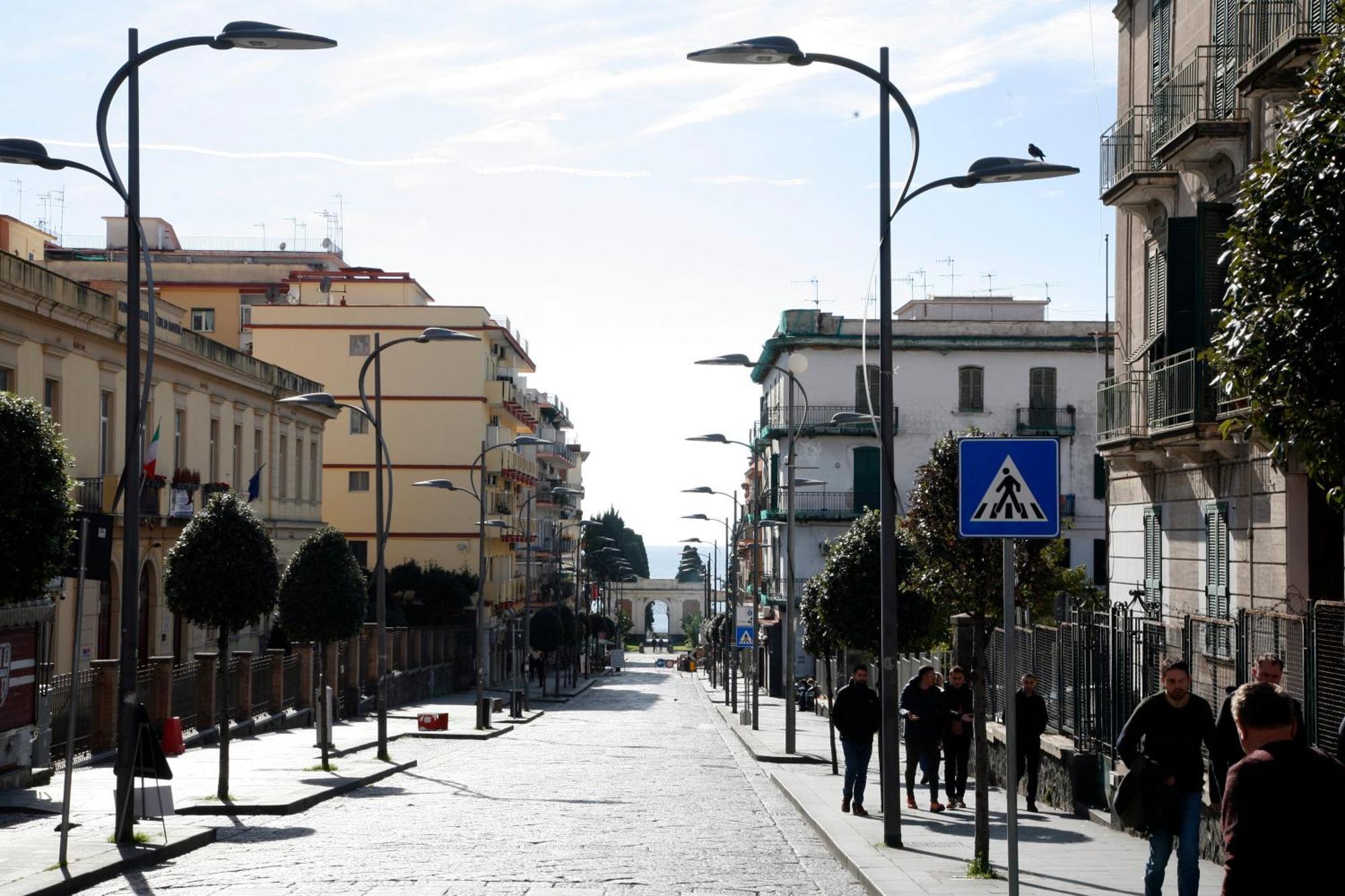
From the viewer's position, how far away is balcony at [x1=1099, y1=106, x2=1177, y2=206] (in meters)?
21.6

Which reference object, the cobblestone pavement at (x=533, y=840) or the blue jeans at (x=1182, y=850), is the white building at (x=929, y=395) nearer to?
the cobblestone pavement at (x=533, y=840)

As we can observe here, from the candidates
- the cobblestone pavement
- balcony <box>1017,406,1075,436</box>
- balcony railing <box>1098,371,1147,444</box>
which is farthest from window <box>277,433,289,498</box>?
balcony railing <box>1098,371,1147,444</box>

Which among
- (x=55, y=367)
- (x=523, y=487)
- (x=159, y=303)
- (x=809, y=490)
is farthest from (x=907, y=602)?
(x=523, y=487)

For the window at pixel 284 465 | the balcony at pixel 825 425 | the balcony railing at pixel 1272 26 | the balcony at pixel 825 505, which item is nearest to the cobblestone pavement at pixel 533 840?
the balcony railing at pixel 1272 26

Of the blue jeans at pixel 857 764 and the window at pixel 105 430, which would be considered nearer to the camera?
the blue jeans at pixel 857 764

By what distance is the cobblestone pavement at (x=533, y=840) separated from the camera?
13.4 meters

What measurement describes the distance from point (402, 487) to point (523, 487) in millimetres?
16549

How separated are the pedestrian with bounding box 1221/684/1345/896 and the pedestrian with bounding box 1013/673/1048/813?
13.0 m

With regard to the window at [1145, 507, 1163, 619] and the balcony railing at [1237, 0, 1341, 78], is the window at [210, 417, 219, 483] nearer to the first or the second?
the window at [1145, 507, 1163, 619]

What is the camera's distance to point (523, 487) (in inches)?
3912

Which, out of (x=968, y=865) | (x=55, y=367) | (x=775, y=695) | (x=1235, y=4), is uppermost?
(x=1235, y=4)

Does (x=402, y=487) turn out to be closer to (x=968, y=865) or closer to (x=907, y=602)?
(x=907, y=602)

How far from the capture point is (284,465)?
55.0 m

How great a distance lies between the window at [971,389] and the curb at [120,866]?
55580 mm
